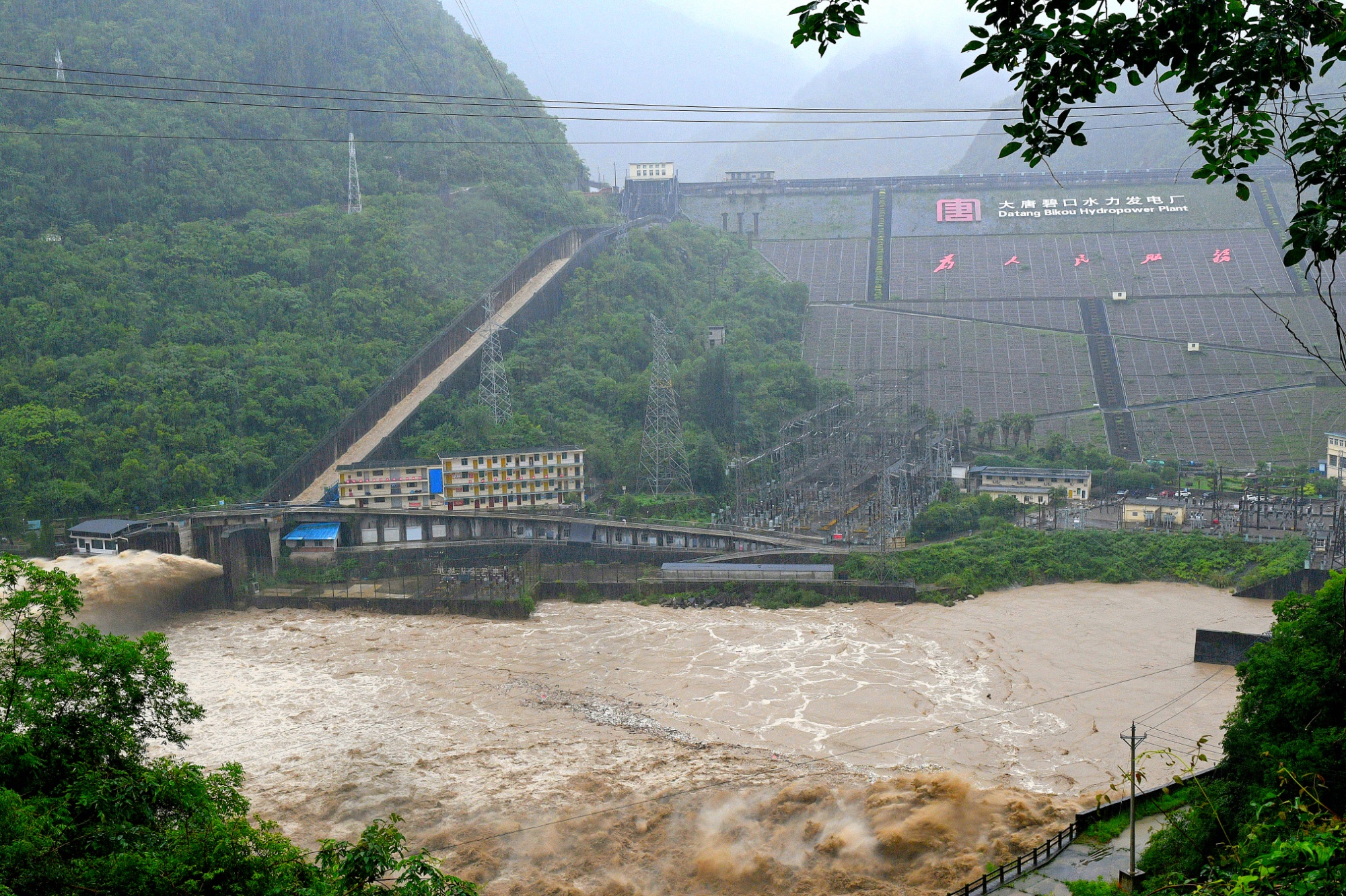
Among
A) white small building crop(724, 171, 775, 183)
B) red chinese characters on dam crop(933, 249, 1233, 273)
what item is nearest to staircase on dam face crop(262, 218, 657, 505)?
white small building crop(724, 171, 775, 183)

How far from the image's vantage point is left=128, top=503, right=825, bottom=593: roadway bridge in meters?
27.8

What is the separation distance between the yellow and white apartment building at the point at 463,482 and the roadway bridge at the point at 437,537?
2.04 feet

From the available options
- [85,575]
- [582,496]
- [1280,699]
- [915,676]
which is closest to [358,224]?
[582,496]

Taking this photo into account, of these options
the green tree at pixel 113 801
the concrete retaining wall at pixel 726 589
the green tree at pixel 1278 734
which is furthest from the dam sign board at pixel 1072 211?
the green tree at pixel 113 801

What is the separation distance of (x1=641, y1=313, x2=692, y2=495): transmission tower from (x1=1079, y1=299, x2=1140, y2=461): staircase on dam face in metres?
14.3

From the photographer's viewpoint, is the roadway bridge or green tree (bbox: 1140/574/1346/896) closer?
green tree (bbox: 1140/574/1346/896)

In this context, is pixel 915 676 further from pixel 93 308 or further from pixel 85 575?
pixel 93 308

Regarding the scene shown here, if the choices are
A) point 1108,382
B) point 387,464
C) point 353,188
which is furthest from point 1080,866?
point 353,188

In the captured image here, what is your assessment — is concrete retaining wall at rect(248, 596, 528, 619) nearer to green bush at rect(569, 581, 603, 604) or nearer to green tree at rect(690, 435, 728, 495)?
green bush at rect(569, 581, 603, 604)

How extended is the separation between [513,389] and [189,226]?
13036mm

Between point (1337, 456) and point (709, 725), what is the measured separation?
23.5 metres

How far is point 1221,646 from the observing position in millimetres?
20078

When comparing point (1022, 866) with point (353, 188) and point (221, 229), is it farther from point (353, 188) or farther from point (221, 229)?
point (353, 188)

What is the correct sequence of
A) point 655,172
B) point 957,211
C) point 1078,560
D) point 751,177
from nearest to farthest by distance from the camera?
point 1078,560
point 957,211
point 655,172
point 751,177
